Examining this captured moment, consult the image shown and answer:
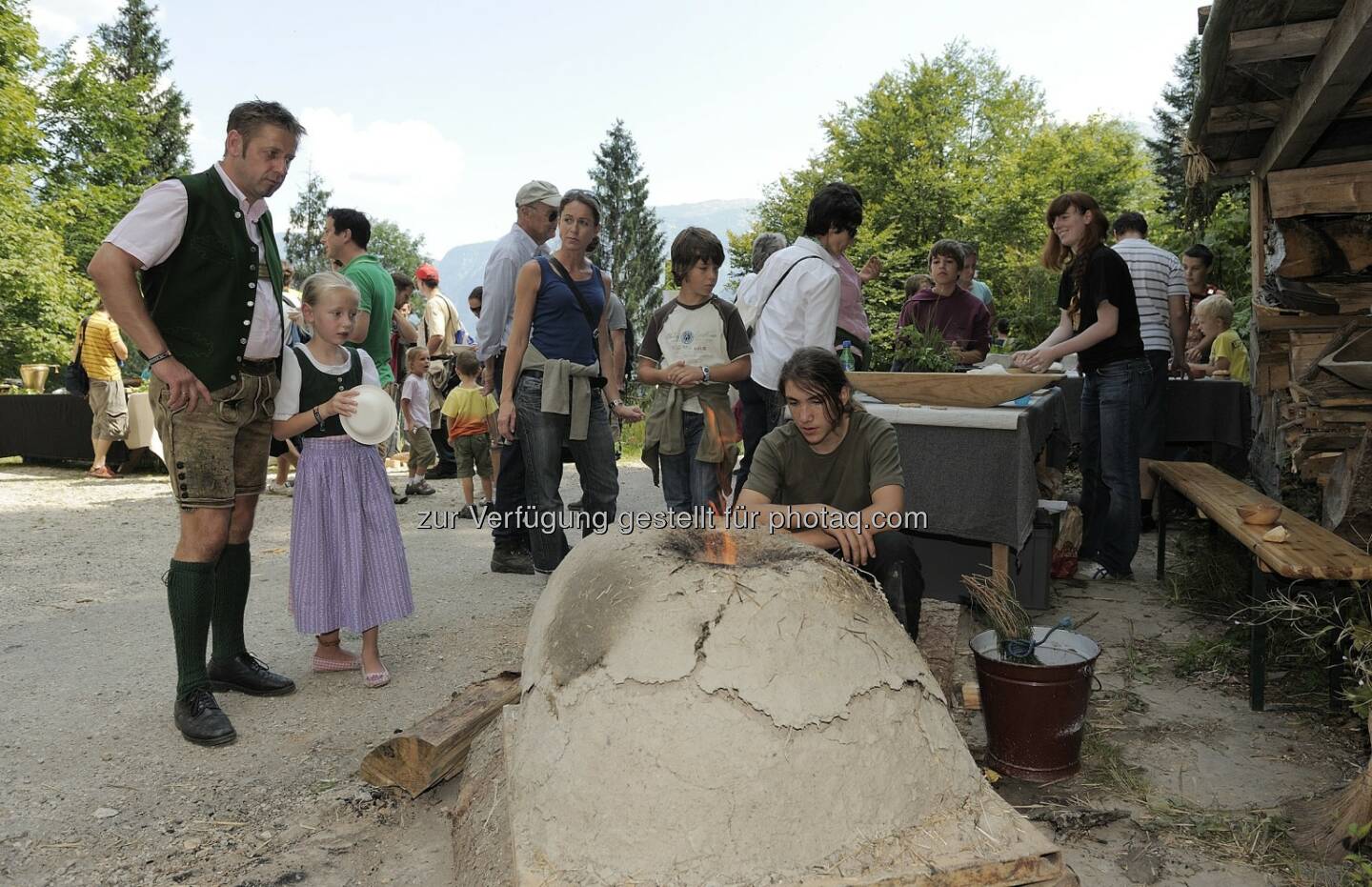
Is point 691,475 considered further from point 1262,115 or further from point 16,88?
point 16,88

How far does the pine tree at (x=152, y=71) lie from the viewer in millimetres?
38250

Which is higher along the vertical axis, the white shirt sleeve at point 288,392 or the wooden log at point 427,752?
the white shirt sleeve at point 288,392

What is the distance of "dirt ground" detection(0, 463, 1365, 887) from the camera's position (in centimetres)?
257

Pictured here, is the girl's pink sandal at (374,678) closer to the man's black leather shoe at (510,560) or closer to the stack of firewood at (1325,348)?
the man's black leather shoe at (510,560)

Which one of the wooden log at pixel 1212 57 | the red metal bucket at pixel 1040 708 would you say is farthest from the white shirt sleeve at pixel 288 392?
the wooden log at pixel 1212 57

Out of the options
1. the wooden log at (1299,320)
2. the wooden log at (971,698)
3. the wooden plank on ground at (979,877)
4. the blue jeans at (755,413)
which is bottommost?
the wooden log at (971,698)

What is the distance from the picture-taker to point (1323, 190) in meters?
4.78

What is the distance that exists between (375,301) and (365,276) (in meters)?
0.14

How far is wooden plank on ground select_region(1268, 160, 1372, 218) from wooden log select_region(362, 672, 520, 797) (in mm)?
4784

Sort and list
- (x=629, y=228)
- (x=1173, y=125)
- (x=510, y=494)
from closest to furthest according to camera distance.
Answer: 1. (x=510, y=494)
2. (x=1173, y=125)
3. (x=629, y=228)

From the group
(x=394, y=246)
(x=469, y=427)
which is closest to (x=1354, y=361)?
(x=469, y=427)

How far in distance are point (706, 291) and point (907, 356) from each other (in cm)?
158

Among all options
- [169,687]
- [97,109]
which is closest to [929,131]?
[97,109]

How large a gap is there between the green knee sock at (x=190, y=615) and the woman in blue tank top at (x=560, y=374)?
1939 mm
